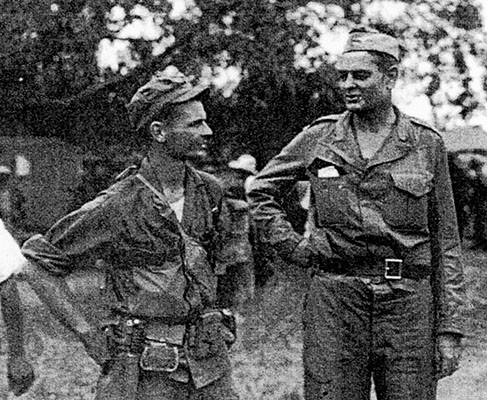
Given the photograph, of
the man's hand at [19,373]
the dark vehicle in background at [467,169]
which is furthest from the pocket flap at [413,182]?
the dark vehicle in background at [467,169]

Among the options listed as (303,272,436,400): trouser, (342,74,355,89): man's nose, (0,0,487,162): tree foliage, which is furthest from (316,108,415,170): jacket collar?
(0,0,487,162): tree foliage

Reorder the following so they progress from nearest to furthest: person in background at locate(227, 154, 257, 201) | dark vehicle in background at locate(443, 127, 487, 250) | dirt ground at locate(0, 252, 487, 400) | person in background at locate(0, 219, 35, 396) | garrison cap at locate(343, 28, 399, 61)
A: person in background at locate(0, 219, 35, 396)
garrison cap at locate(343, 28, 399, 61)
dirt ground at locate(0, 252, 487, 400)
person in background at locate(227, 154, 257, 201)
dark vehicle in background at locate(443, 127, 487, 250)

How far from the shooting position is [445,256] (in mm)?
5457

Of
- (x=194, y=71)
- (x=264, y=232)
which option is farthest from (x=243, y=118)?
(x=264, y=232)

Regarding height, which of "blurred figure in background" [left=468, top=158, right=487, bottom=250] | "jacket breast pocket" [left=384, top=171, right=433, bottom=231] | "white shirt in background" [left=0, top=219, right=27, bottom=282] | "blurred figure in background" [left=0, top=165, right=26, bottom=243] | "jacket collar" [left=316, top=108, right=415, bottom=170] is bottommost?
"blurred figure in background" [left=468, top=158, right=487, bottom=250]

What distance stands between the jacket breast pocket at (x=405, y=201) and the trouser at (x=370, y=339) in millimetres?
264

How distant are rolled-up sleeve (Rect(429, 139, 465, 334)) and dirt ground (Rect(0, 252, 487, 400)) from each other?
4019 mm

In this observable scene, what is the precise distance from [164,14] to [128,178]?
7.21 m

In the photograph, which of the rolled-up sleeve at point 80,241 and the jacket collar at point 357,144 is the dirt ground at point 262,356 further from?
the jacket collar at point 357,144

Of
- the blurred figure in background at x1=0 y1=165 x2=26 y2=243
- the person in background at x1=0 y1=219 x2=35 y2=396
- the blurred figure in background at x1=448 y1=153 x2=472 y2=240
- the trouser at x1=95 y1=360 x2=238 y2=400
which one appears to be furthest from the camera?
the blurred figure in background at x1=448 y1=153 x2=472 y2=240

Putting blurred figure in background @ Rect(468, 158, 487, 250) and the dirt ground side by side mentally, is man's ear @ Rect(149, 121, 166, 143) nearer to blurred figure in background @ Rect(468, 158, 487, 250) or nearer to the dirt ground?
the dirt ground

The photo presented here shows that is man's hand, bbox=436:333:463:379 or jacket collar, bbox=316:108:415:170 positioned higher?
jacket collar, bbox=316:108:415:170

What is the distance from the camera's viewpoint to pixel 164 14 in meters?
12.4

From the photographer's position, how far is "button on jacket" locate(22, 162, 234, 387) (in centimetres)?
521
